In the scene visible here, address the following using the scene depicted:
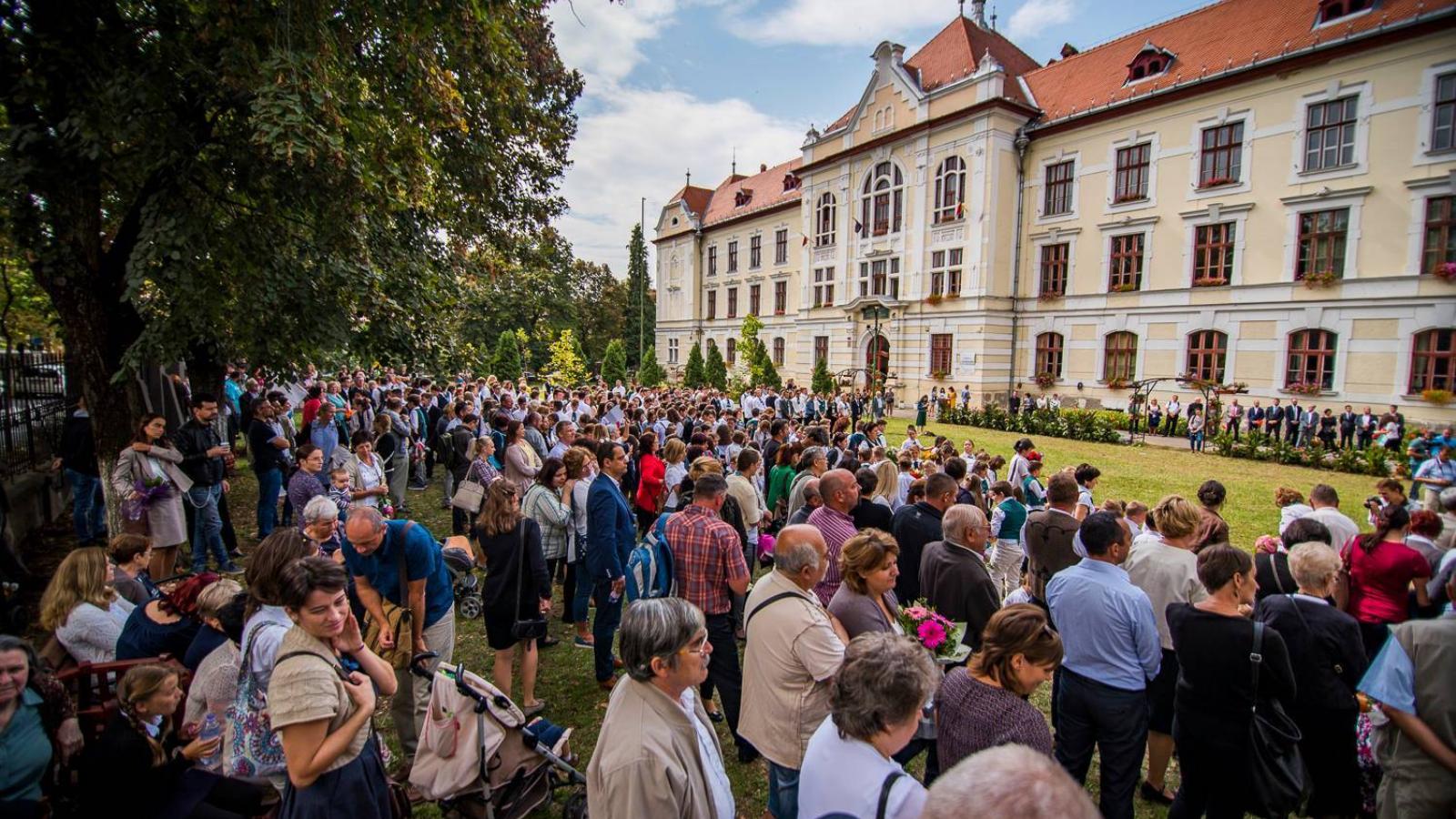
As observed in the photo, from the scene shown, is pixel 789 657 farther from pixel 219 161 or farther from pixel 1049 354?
pixel 1049 354

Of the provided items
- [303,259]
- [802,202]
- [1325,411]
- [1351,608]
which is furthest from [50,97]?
[802,202]

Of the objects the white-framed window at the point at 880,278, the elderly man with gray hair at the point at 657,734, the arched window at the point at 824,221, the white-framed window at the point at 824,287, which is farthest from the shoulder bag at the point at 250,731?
the arched window at the point at 824,221

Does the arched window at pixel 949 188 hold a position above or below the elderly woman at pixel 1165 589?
above

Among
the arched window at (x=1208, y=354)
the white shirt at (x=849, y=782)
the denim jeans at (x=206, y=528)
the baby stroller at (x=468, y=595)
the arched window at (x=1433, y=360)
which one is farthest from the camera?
the arched window at (x=1208, y=354)

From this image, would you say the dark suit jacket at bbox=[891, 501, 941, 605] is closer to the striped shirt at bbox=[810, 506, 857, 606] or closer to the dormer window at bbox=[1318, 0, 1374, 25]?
the striped shirt at bbox=[810, 506, 857, 606]

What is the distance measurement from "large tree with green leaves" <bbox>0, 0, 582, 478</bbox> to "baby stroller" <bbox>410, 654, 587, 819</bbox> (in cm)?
459

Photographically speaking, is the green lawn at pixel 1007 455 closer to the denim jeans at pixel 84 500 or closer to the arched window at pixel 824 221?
the denim jeans at pixel 84 500

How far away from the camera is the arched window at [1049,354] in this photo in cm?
2819

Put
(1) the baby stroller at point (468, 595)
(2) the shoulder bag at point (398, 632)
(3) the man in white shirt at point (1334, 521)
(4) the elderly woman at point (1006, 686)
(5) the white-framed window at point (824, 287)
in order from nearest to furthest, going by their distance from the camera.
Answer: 1. (4) the elderly woman at point (1006, 686)
2. (2) the shoulder bag at point (398, 632)
3. (3) the man in white shirt at point (1334, 521)
4. (1) the baby stroller at point (468, 595)
5. (5) the white-framed window at point (824, 287)

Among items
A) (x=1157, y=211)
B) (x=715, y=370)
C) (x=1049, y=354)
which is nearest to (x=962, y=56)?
(x=1157, y=211)

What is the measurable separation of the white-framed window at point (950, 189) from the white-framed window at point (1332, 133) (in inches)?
462

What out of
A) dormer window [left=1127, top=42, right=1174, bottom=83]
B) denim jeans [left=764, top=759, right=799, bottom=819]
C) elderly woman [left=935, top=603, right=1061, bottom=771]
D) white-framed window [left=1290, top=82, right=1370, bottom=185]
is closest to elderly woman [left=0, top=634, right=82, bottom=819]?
denim jeans [left=764, top=759, right=799, bottom=819]

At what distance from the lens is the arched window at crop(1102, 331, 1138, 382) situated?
1013 inches

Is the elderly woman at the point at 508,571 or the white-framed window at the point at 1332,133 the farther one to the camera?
the white-framed window at the point at 1332,133
